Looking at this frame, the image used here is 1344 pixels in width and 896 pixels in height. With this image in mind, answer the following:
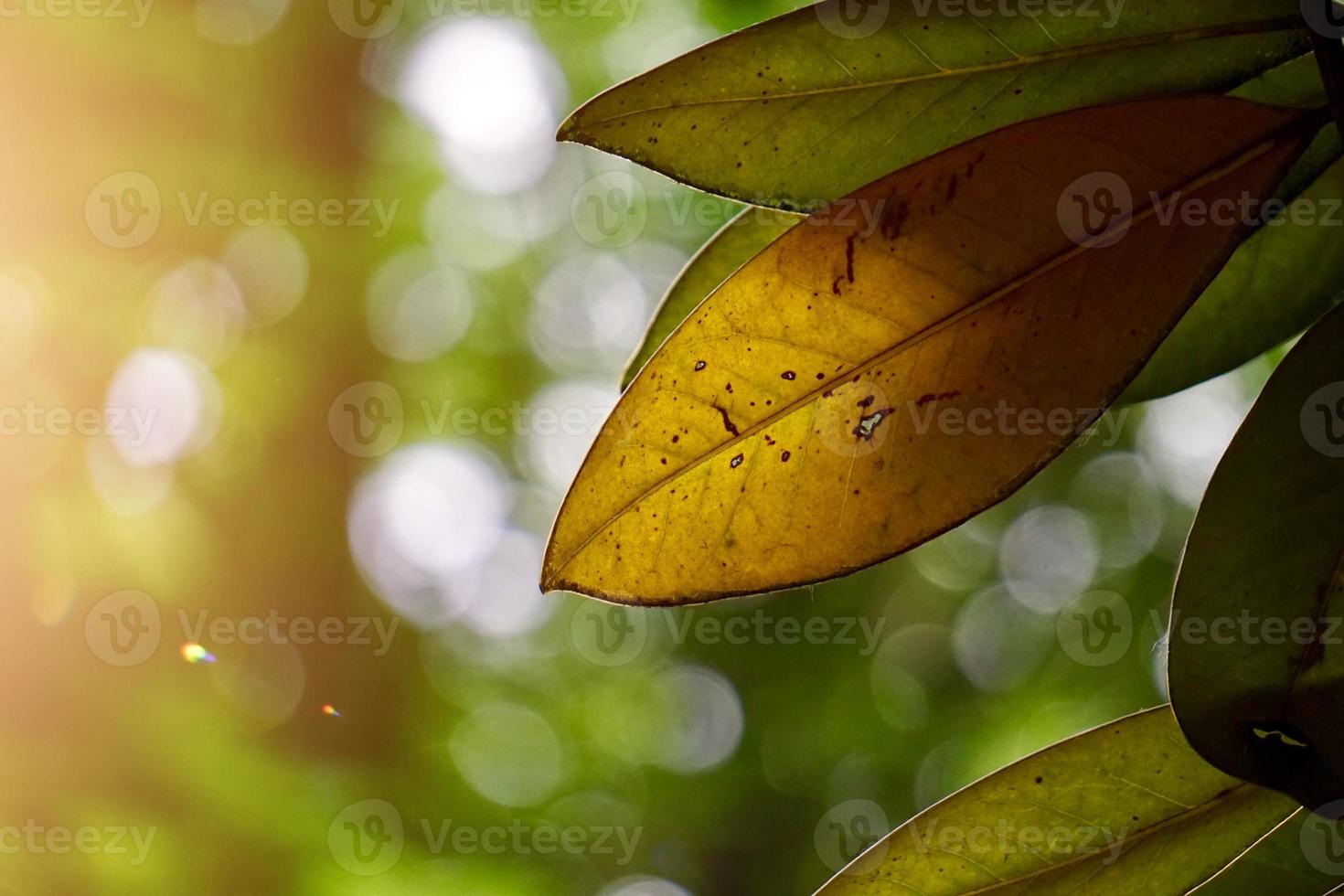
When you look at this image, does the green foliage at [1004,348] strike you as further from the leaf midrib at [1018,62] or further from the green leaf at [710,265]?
the green leaf at [710,265]

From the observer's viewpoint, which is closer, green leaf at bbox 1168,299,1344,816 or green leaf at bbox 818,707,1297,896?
green leaf at bbox 1168,299,1344,816

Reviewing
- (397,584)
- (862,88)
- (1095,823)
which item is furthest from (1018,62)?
(397,584)

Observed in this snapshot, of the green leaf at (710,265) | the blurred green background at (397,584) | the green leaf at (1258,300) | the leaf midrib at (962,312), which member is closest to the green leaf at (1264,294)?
the green leaf at (1258,300)

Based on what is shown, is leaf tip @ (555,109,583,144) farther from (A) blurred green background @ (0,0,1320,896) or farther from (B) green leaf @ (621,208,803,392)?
(A) blurred green background @ (0,0,1320,896)

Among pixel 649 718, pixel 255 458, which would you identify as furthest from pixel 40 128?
pixel 649 718

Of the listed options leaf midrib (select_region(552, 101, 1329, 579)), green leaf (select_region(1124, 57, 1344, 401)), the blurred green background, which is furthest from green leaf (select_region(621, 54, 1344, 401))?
the blurred green background

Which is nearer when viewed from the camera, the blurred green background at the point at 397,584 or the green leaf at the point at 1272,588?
the green leaf at the point at 1272,588

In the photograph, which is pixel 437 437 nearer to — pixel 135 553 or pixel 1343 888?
pixel 135 553
